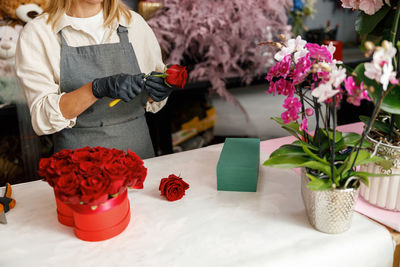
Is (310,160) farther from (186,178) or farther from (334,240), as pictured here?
(186,178)

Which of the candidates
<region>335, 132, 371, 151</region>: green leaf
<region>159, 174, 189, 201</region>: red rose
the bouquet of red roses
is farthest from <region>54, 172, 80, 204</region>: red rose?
<region>335, 132, 371, 151</region>: green leaf

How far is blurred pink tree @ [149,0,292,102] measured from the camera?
2492mm

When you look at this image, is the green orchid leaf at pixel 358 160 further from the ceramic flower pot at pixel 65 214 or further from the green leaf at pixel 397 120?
the ceramic flower pot at pixel 65 214

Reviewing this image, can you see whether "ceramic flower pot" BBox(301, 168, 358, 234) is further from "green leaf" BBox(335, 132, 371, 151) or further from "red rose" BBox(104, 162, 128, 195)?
"red rose" BBox(104, 162, 128, 195)

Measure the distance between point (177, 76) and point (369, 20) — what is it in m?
0.60

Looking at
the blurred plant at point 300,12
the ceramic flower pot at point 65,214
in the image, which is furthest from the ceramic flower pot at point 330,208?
the blurred plant at point 300,12

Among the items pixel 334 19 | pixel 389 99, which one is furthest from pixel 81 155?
pixel 334 19

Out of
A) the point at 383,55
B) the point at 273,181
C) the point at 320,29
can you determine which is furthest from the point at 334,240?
the point at 320,29

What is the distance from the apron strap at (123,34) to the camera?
1.57 meters

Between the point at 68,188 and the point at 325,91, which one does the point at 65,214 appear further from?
the point at 325,91

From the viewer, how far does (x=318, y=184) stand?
32.7 inches

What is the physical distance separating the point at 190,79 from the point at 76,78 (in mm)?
1184

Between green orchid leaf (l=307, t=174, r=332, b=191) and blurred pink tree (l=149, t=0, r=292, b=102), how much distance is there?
5.92 feet

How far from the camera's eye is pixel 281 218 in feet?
3.19
